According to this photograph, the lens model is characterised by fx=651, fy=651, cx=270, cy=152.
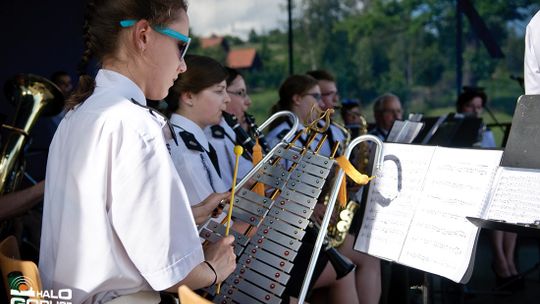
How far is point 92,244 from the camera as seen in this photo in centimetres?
154

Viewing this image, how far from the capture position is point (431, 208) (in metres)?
2.21

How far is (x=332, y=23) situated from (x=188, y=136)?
237 inches

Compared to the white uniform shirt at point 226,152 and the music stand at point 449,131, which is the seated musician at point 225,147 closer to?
the white uniform shirt at point 226,152

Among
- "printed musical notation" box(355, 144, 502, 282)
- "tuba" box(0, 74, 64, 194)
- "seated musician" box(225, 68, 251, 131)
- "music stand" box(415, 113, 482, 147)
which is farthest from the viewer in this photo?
"seated musician" box(225, 68, 251, 131)

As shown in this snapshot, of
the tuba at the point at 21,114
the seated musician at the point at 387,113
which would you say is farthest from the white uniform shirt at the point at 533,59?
the seated musician at the point at 387,113

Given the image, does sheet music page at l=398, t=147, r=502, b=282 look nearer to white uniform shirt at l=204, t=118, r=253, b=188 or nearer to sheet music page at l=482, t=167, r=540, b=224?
sheet music page at l=482, t=167, r=540, b=224

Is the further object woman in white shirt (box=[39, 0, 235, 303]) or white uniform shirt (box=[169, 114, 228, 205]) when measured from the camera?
white uniform shirt (box=[169, 114, 228, 205])

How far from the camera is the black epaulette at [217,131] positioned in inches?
132

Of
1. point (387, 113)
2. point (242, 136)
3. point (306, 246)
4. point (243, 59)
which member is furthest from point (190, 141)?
point (243, 59)

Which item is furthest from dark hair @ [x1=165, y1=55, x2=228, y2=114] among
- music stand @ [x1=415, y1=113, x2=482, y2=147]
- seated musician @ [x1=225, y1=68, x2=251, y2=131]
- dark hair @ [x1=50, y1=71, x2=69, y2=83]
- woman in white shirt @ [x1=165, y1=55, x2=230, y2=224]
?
dark hair @ [x1=50, y1=71, x2=69, y2=83]

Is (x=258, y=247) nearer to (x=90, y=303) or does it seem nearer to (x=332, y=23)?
(x=90, y=303)

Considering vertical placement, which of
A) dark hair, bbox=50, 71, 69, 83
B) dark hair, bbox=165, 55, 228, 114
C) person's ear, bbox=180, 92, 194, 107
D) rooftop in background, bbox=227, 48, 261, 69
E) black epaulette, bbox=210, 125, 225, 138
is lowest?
rooftop in background, bbox=227, 48, 261, 69

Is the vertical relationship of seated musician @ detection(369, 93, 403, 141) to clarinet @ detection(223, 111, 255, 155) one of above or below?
below

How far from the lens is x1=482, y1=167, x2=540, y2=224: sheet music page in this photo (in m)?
2.00
